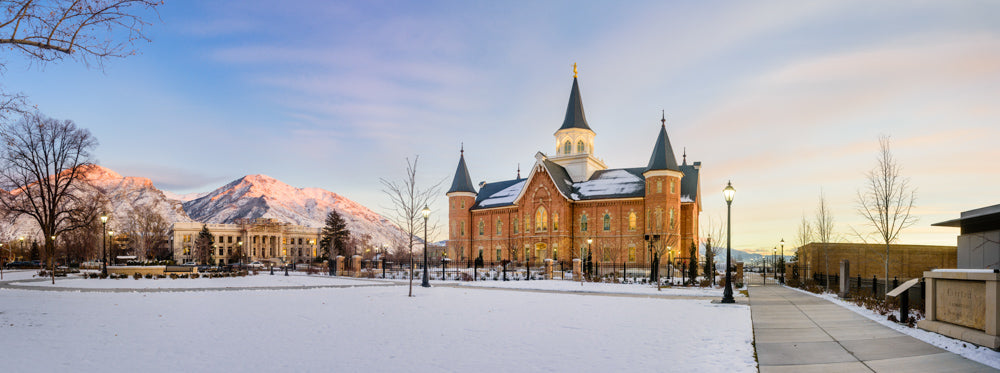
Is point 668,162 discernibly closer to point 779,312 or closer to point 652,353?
point 779,312

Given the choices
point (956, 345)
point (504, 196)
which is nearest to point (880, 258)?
point (504, 196)

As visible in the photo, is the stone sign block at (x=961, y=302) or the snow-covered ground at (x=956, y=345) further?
the stone sign block at (x=961, y=302)

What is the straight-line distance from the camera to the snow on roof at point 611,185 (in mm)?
56912

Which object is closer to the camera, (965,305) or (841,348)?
(841,348)

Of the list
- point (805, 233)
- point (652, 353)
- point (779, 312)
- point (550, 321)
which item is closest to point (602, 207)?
point (805, 233)

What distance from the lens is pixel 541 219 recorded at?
59.2 meters

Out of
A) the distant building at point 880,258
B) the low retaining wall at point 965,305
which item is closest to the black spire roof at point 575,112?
the distant building at point 880,258

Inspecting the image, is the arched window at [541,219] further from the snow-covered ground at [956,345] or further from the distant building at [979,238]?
the snow-covered ground at [956,345]

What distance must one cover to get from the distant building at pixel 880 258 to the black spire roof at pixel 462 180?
39.5 m

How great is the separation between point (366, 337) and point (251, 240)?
131701 millimetres

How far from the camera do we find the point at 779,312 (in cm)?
1538

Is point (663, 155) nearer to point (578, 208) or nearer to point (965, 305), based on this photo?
point (578, 208)

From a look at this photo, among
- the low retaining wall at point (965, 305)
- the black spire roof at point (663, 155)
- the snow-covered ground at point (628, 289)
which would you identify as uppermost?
the black spire roof at point (663, 155)

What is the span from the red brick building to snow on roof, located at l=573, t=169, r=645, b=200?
115 mm
